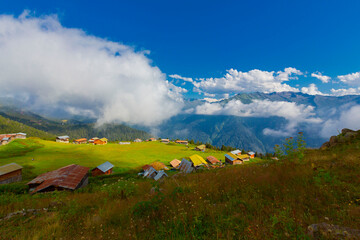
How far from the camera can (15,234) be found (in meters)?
4.57

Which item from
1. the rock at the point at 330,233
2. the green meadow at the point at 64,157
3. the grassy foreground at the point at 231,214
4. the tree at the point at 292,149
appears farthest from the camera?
the green meadow at the point at 64,157

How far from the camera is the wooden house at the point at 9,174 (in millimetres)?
33750

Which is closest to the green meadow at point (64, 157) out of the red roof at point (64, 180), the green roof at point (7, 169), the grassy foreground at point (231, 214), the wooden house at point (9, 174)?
the wooden house at point (9, 174)

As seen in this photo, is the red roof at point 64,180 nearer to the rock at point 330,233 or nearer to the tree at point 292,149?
the tree at point 292,149

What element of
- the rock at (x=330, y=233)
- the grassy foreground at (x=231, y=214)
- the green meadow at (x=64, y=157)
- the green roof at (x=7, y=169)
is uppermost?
the rock at (x=330, y=233)

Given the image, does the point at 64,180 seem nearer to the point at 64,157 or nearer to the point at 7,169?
the point at 7,169

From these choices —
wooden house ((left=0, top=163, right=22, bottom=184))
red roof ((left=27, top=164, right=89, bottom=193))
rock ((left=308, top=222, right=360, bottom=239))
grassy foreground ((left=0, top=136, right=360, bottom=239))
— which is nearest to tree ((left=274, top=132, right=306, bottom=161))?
grassy foreground ((left=0, top=136, right=360, bottom=239))

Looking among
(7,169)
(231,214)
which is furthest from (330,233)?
(7,169)

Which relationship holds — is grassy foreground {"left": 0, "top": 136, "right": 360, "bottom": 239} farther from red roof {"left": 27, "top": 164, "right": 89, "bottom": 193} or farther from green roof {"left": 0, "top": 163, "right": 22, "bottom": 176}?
green roof {"left": 0, "top": 163, "right": 22, "bottom": 176}

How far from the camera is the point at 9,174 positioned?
35.0m

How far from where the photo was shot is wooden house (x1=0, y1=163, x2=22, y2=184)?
1329 inches

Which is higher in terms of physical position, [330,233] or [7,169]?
[330,233]

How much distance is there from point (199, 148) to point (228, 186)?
10959 centimetres

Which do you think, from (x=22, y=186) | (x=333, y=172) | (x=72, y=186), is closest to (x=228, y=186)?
(x=333, y=172)
